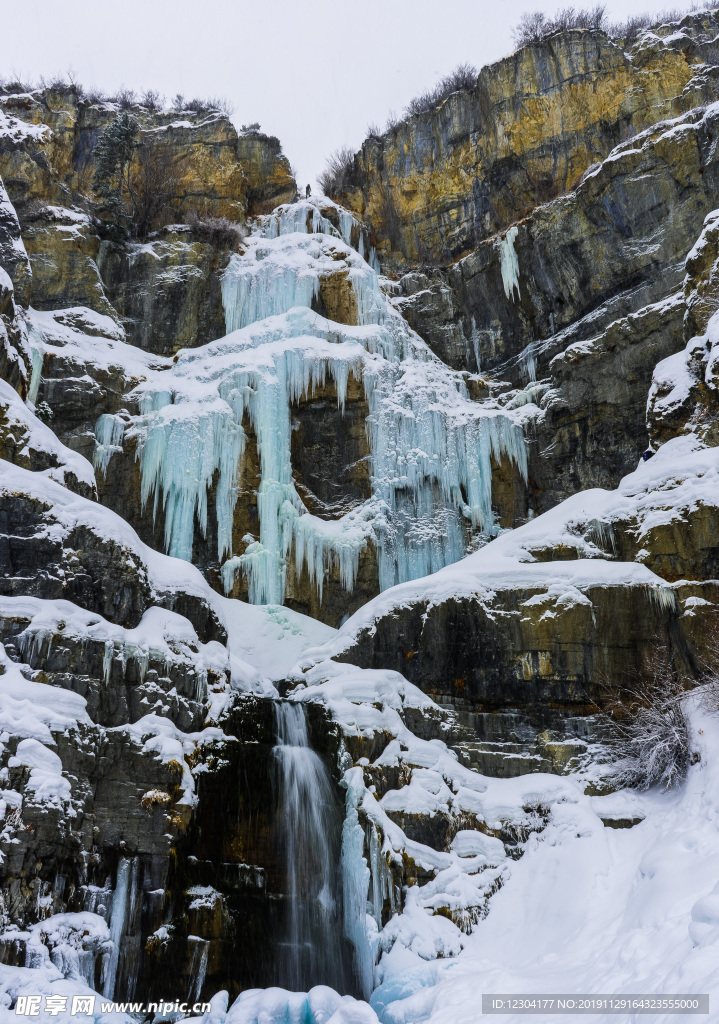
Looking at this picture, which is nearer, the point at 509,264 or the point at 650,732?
the point at 650,732

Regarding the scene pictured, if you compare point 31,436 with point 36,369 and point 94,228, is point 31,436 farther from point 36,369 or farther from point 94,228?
point 94,228

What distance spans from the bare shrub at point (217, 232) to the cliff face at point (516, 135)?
585 cm

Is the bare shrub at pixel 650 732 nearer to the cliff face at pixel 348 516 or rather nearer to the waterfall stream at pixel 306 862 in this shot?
the cliff face at pixel 348 516

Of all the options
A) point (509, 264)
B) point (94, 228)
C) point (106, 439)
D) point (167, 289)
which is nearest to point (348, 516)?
point (106, 439)

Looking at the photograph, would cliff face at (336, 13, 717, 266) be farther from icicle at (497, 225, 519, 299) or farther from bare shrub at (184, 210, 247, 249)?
bare shrub at (184, 210, 247, 249)

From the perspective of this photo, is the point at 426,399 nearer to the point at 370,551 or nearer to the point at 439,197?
the point at 370,551

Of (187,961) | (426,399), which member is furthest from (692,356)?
(187,961)

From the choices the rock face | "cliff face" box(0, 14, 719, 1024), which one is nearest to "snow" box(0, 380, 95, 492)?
"cliff face" box(0, 14, 719, 1024)

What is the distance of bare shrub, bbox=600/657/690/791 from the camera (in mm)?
12000

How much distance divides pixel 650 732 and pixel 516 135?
21451mm

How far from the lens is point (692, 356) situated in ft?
52.6

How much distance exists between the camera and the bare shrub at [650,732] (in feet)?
39.4

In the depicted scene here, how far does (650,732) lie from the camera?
12453 millimetres

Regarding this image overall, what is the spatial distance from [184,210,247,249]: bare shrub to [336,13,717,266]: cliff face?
5.85 meters
